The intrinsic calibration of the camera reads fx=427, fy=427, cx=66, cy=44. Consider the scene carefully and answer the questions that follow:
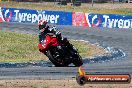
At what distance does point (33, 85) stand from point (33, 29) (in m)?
23.9

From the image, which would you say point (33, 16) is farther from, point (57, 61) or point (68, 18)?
point (57, 61)

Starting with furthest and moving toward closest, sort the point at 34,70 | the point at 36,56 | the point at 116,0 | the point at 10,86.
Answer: the point at 116,0
the point at 36,56
the point at 34,70
the point at 10,86

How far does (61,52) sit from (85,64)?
17.4 ft

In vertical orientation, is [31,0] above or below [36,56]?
below

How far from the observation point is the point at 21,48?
2706 cm

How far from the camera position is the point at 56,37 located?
14500mm

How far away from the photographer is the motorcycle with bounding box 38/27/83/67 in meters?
14.8

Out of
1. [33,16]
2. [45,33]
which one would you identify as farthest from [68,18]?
[45,33]

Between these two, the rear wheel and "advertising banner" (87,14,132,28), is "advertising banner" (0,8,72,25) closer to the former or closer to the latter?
"advertising banner" (87,14,132,28)

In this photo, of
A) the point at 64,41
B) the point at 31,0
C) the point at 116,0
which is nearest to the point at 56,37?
the point at 64,41

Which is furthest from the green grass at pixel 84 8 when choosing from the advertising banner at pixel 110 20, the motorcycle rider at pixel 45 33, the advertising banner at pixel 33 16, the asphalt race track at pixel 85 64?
the motorcycle rider at pixel 45 33

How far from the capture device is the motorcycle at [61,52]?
14.8 meters

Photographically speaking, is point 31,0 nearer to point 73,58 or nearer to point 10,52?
point 10,52

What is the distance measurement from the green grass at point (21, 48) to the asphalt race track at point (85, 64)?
2.41 meters
